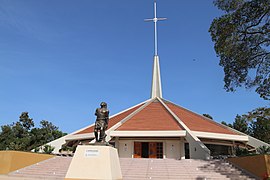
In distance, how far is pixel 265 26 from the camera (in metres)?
10.6

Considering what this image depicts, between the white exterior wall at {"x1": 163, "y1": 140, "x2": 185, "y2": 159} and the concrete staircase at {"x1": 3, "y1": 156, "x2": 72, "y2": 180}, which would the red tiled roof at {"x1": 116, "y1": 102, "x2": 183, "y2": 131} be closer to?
the white exterior wall at {"x1": 163, "y1": 140, "x2": 185, "y2": 159}

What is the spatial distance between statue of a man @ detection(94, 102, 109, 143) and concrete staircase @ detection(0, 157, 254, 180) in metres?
3.69

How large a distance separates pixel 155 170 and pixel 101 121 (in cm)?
526

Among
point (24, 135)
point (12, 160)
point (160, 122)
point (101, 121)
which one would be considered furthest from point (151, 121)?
point (24, 135)

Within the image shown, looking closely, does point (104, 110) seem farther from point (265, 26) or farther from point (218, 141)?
point (218, 141)

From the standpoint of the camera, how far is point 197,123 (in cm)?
2156

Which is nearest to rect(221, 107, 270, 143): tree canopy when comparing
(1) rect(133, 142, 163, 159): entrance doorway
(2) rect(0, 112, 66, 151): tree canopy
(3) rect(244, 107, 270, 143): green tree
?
(3) rect(244, 107, 270, 143): green tree

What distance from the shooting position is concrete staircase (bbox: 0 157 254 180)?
1131 centimetres

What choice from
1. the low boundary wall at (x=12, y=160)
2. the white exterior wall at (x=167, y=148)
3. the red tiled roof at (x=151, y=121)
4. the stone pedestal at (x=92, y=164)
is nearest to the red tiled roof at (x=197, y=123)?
the red tiled roof at (x=151, y=121)

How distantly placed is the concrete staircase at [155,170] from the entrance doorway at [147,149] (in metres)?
6.12

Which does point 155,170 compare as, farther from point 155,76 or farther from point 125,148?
point 155,76

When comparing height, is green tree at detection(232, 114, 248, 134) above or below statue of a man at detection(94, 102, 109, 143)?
above

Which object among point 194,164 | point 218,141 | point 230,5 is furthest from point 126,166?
point 218,141

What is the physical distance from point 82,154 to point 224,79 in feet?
28.8
